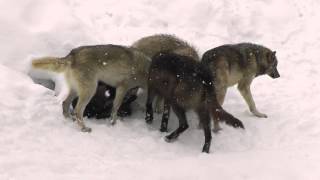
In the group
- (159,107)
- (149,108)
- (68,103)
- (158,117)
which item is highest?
(68,103)

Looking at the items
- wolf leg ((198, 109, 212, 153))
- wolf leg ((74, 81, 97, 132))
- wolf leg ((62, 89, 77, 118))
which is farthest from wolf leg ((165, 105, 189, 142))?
wolf leg ((62, 89, 77, 118))

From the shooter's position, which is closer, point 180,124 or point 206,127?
point 206,127

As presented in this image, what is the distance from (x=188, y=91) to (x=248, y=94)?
7.27ft

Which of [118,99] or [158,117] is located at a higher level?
[118,99]

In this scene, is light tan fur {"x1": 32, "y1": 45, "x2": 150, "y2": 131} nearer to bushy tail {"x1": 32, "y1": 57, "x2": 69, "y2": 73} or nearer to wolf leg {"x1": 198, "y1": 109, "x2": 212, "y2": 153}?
bushy tail {"x1": 32, "y1": 57, "x2": 69, "y2": 73}

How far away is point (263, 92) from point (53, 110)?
4676 millimetres

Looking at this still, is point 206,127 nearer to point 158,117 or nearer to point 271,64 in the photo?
point 158,117

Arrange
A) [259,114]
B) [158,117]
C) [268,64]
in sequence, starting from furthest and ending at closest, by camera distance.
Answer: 1. [268,64]
2. [259,114]
3. [158,117]

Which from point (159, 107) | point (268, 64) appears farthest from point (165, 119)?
point (268, 64)

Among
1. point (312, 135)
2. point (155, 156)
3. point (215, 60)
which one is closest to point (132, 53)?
point (215, 60)

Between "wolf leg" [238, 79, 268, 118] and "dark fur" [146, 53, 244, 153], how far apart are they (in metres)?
1.75

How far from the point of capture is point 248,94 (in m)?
10.4

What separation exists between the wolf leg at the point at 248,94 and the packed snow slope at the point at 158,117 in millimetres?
153

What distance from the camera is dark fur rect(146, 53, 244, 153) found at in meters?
8.52
